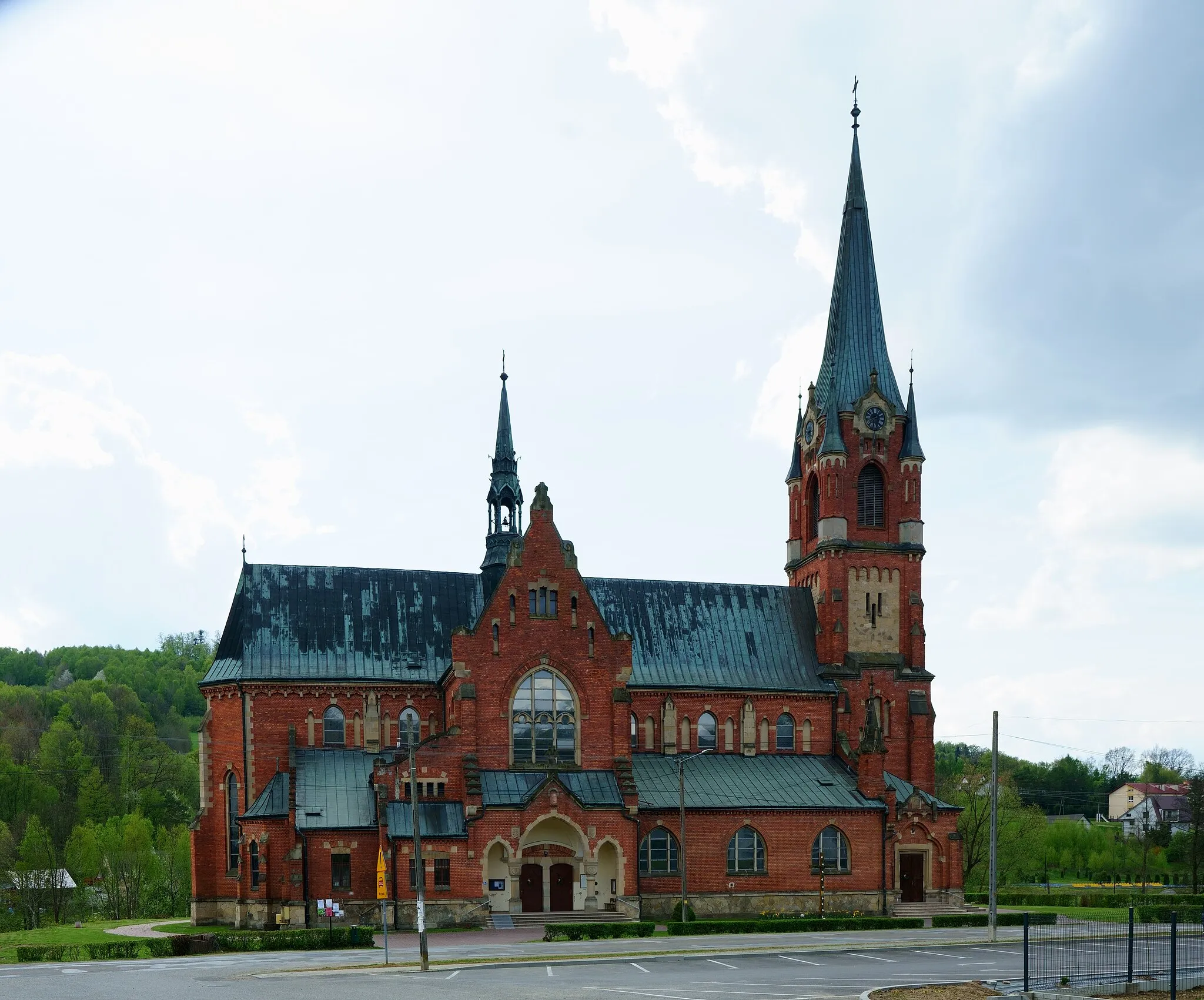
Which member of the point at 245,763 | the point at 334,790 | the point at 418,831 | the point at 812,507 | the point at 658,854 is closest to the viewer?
the point at 418,831

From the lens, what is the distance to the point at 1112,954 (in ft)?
139

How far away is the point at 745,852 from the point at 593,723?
10396mm

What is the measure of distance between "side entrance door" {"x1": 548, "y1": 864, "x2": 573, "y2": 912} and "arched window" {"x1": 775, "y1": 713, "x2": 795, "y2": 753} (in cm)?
1587

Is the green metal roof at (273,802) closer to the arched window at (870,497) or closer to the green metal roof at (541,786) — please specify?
the green metal roof at (541,786)

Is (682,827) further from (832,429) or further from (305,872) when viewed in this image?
(832,429)

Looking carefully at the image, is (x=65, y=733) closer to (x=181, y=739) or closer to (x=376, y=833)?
(x=181, y=739)

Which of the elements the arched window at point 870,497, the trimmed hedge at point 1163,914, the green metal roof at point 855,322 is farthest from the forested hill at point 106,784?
the trimmed hedge at point 1163,914

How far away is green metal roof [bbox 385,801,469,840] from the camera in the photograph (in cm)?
6397

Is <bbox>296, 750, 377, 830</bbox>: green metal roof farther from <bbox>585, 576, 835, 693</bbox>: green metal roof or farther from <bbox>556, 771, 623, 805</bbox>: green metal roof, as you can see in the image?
<bbox>585, 576, 835, 693</bbox>: green metal roof

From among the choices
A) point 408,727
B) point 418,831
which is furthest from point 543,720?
point 418,831

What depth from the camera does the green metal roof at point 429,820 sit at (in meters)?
64.0

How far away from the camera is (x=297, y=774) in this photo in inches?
2677

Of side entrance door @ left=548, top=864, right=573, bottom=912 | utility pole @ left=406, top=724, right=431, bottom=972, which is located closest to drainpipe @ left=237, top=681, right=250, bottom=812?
utility pole @ left=406, top=724, right=431, bottom=972

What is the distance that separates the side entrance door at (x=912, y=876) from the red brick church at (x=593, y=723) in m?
0.11
